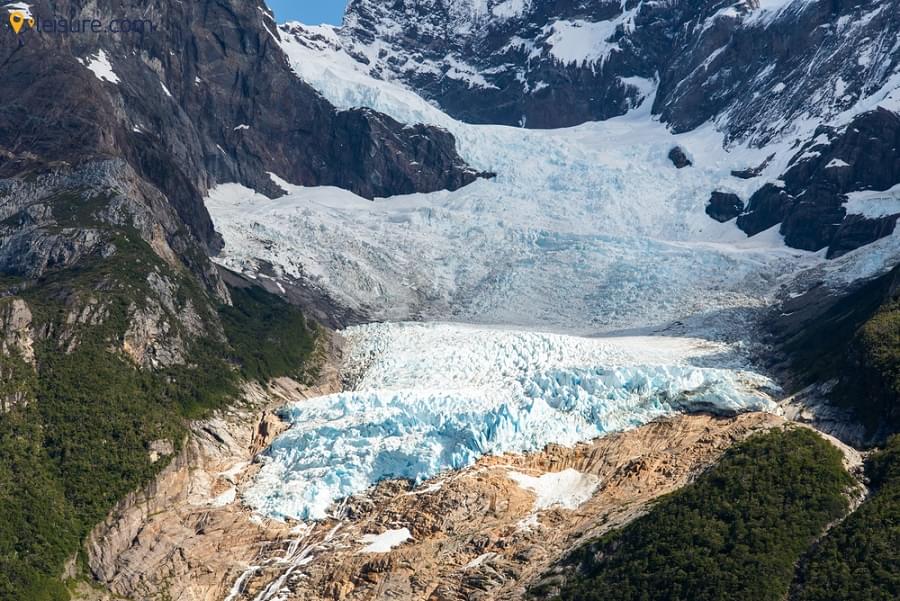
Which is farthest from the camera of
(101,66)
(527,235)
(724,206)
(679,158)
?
(679,158)

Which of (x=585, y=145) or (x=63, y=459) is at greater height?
(x=585, y=145)

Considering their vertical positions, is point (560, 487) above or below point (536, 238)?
below

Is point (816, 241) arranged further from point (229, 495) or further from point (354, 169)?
point (229, 495)

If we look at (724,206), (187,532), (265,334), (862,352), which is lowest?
(187,532)

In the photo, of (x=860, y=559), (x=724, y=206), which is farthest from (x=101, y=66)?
(x=860, y=559)

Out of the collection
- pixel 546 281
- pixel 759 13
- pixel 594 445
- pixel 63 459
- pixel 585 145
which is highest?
pixel 759 13

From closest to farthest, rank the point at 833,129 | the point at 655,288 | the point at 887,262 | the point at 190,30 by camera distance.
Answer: the point at 887,262, the point at 655,288, the point at 833,129, the point at 190,30

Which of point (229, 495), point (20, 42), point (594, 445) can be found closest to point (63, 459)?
point (229, 495)

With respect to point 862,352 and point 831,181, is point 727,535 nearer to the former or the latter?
point 862,352
